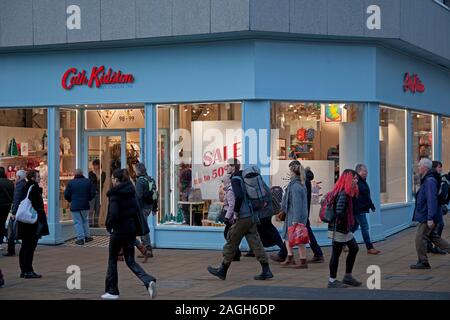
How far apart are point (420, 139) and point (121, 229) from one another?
12.9 meters

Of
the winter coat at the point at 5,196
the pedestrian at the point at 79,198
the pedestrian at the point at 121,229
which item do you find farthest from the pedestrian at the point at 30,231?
the pedestrian at the point at 79,198

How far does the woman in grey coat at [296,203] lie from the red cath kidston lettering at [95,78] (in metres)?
5.40

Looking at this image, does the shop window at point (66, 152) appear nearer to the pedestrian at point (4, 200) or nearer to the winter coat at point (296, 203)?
the pedestrian at point (4, 200)

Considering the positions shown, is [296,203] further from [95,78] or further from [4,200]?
[95,78]

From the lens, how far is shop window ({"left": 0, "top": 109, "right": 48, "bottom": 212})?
19.4 m

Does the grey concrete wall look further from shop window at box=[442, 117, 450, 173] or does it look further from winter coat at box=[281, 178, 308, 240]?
shop window at box=[442, 117, 450, 173]

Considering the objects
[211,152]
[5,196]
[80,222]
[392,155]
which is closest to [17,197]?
[5,196]

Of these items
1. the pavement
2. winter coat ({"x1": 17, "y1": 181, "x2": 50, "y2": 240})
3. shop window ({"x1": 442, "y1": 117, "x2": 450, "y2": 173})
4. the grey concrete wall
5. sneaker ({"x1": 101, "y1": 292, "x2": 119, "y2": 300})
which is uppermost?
the grey concrete wall

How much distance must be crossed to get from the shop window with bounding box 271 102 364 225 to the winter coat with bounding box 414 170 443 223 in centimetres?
416

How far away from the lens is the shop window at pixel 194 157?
17734 millimetres

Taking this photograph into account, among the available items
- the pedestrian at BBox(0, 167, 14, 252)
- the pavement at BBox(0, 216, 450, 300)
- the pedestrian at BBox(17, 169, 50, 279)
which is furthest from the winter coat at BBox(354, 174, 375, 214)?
the pedestrian at BBox(0, 167, 14, 252)

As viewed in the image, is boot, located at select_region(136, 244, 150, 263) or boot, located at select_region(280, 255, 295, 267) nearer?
boot, located at select_region(280, 255, 295, 267)
